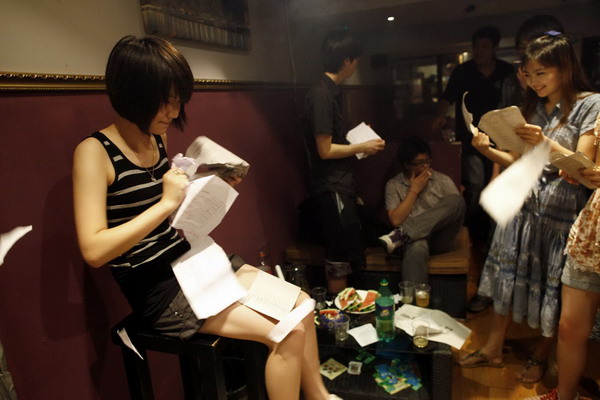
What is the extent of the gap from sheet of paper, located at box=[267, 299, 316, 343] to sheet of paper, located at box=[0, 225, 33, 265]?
687 mm

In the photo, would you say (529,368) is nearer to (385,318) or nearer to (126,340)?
(385,318)

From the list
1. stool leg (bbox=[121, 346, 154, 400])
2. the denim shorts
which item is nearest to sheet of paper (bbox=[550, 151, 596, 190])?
the denim shorts

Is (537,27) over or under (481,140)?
over

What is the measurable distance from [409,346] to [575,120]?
106cm

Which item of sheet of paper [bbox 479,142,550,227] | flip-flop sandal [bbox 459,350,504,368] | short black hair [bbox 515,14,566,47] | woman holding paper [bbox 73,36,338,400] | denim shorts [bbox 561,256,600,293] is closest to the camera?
woman holding paper [bbox 73,36,338,400]

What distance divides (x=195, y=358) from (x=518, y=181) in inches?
48.7

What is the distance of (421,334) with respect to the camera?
172 cm

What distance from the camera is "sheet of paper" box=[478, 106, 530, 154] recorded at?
4.99 ft

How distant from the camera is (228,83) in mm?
2129

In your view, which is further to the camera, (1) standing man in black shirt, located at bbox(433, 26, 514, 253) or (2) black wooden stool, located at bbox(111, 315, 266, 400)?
(1) standing man in black shirt, located at bbox(433, 26, 514, 253)

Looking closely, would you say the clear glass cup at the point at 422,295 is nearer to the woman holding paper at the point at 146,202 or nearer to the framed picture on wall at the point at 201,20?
the woman holding paper at the point at 146,202

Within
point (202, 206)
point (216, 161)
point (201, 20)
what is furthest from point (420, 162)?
point (202, 206)

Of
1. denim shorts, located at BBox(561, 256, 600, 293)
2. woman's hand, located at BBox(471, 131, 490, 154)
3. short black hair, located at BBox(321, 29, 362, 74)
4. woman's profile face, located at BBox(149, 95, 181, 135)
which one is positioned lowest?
denim shorts, located at BBox(561, 256, 600, 293)

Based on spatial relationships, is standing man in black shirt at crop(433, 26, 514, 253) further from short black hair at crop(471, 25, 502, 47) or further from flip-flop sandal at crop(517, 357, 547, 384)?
flip-flop sandal at crop(517, 357, 547, 384)
